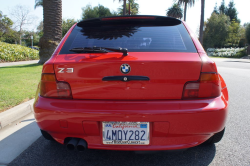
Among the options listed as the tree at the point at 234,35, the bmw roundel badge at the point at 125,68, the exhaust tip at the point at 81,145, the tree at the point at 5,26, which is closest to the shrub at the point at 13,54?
the exhaust tip at the point at 81,145

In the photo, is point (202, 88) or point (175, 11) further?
point (175, 11)

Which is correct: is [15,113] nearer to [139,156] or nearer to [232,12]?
[139,156]

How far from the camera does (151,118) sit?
1.67 m

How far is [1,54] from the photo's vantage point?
13594 millimetres

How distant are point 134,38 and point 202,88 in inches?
33.8

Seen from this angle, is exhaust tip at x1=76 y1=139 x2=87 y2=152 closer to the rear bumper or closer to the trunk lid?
the rear bumper

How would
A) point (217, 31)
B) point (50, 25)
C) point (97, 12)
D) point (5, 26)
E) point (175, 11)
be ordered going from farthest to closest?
point (97, 12) < point (175, 11) < point (217, 31) < point (5, 26) < point (50, 25)

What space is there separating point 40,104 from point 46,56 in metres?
8.32

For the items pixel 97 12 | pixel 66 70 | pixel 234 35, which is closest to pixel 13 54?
pixel 66 70

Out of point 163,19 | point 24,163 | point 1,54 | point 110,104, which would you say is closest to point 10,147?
point 24,163

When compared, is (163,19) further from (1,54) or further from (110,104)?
(1,54)

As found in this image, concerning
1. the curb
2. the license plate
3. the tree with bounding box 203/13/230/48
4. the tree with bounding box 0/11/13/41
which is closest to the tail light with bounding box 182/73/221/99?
the license plate

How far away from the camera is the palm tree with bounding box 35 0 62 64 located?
8914 mm

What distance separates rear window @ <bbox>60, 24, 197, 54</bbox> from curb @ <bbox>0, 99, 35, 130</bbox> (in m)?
1.79
